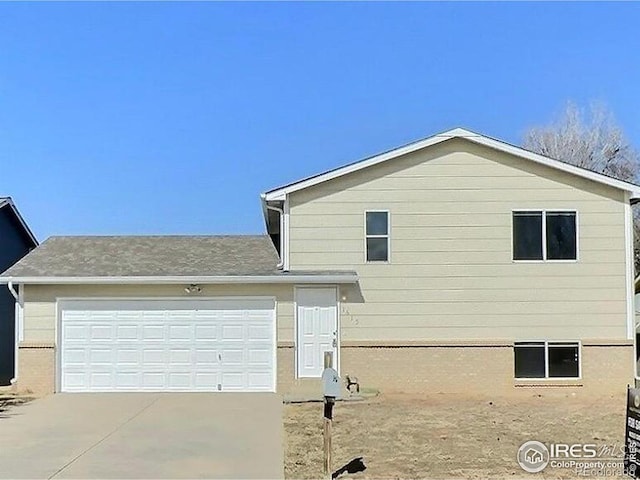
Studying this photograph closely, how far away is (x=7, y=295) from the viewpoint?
21375 millimetres

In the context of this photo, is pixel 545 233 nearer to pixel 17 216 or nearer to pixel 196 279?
pixel 196 279

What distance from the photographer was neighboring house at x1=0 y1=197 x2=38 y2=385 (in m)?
20.8

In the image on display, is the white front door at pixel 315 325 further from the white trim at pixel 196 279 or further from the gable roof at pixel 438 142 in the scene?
the gable roof at pixel 438 142

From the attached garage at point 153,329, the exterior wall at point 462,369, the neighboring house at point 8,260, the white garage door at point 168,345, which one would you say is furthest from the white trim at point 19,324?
the exterior wall at point 462,369

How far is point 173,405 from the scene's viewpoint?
14.3m

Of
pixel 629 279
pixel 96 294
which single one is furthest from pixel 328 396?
pixel 629 279

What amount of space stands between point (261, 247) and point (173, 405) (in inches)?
220

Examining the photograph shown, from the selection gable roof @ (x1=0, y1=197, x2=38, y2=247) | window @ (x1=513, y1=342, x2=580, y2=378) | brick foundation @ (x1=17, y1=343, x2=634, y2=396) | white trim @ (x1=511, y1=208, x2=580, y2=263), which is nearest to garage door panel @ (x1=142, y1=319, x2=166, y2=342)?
brick foundation @ (x1=17, y1=343, x2=634, y2=396)

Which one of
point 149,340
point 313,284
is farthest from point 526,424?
point 149,340

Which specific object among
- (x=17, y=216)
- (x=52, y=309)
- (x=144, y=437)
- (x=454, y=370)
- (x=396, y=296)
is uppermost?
(x=17, y=216)

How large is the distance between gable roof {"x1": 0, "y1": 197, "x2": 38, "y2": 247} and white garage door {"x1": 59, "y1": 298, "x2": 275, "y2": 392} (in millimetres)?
6123

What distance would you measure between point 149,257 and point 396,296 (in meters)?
6.08

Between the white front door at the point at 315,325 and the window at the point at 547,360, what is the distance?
13.3 ft

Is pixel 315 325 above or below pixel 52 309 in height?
below
